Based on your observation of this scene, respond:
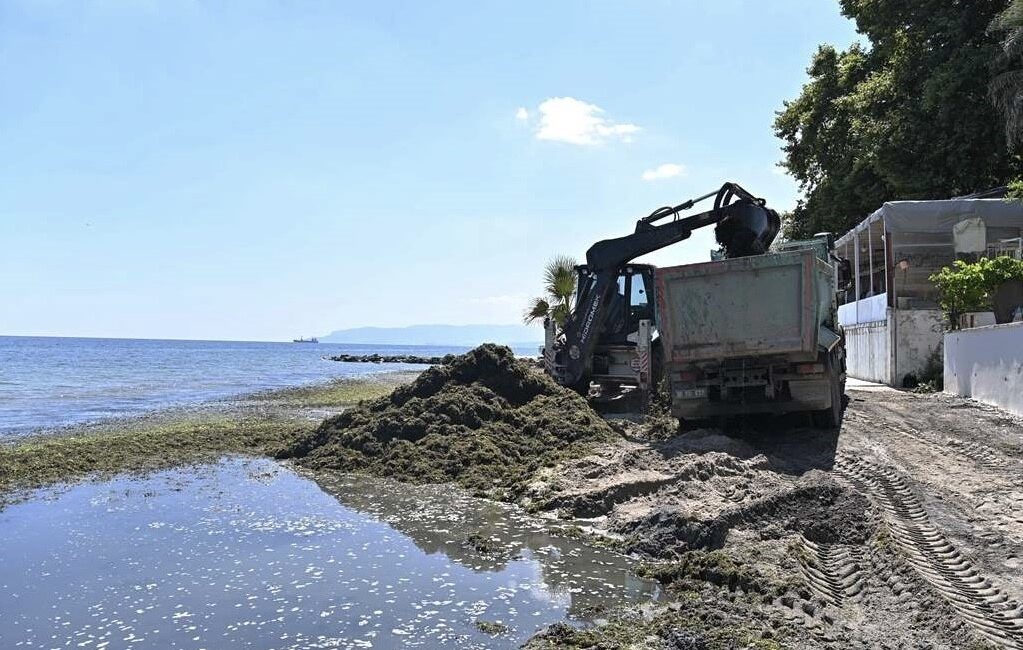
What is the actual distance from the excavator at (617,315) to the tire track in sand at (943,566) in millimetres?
6882

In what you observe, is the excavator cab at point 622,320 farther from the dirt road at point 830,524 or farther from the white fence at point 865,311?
the white fence at point 865,311

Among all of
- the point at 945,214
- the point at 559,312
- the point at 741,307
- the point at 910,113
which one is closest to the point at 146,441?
the point at 741,307

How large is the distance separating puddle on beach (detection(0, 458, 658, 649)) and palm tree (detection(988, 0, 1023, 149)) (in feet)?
60.8

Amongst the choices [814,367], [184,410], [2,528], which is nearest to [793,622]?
[814,367]

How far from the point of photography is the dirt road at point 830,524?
5082mm

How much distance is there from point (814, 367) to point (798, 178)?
26426mm

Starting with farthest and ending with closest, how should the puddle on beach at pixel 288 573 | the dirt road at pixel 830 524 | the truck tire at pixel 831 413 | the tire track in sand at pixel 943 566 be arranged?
the truck tire at pixel 831 413 < the puddle on beach at pixel 288 573 < the dirt road at pixel 830 524 < the tire track in sand at pixel 943 566

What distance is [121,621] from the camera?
5449mm

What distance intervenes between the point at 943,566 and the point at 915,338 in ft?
53.5

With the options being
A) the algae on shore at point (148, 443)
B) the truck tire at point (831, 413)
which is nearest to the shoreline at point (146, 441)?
the algae on shore at point (148, 443)

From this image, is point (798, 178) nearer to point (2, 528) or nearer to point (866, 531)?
point (866, 531)

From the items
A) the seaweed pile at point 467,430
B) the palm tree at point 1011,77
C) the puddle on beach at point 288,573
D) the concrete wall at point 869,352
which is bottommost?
the puddle on beach at point 288,573

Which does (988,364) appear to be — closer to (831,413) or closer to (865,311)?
(831,413)

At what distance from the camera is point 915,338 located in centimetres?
2052
